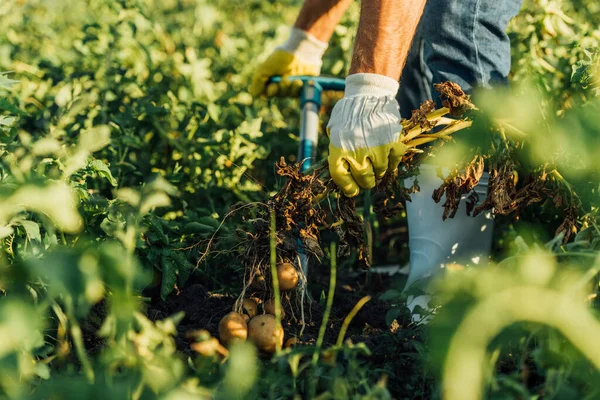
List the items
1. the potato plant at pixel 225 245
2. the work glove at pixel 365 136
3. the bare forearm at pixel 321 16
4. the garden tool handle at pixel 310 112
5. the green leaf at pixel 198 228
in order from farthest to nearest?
the bare forearm at pixel 321 16
the garden tool handle at pixel 310 112
the green leaf at pixel 198 228
the work glove at pixel 365 136
the potato plant at pixel 225 245

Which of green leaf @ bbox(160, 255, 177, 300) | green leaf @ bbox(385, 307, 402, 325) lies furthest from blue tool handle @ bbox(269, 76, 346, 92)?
green leaf @ bbox(385, 307, 402, 325)

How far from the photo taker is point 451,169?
1852 mm

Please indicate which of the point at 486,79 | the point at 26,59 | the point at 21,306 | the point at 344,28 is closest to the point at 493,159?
the point at 486,79

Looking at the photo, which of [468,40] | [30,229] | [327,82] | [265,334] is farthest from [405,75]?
[30,229]

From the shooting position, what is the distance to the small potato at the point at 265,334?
157 centimetres

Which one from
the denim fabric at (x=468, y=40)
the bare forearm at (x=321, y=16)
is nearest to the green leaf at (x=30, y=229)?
the denim fabric at (x=468, y=40)

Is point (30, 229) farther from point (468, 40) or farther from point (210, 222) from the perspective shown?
point (468, 40)

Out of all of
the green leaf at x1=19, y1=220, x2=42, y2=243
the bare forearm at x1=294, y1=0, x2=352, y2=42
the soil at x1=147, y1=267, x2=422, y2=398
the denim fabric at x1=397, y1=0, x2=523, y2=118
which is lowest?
the soil at x1=147, y1=267, x2=422, y2=398

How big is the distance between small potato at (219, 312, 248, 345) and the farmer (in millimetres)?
444

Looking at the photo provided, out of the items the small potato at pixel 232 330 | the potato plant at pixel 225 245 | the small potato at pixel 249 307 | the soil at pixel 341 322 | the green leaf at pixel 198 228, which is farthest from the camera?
the green leaf at pixel 198 228

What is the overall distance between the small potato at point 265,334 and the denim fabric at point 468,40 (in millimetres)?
1024

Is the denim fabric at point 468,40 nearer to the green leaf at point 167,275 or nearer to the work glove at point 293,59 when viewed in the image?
the work glove at point 293,59

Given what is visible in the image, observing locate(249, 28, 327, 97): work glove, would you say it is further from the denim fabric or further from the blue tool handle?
the denim fabric

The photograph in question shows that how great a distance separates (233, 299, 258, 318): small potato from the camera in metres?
1.71
